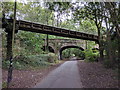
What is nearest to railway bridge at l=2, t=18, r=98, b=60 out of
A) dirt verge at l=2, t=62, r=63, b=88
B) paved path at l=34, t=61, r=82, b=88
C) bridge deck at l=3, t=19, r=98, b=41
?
bridge deck at l=3, t=19, r=98, b=41

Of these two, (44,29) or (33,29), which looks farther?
(44,29)

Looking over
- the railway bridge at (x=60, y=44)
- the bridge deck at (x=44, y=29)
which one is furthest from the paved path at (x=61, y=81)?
the railway bridge at (x=60, y=44)

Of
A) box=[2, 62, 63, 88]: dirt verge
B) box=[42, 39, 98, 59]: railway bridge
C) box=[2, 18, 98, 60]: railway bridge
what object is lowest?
box=[2, 62, 63, 88]: dirt verge

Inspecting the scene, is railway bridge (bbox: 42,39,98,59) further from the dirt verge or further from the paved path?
the paved path

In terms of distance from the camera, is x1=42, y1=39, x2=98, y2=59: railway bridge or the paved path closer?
the paved path

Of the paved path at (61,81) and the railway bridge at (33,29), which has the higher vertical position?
the railway bridge at (33,29)

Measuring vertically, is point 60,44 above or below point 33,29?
below

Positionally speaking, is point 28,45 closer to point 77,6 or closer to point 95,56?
point 77,6

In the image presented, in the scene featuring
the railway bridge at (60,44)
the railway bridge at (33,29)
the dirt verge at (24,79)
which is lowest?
the dirt verge at (24,79)

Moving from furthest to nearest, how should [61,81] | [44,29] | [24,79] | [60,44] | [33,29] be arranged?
1. [60,44]
2. [44,29]
3. [33,29]
4. [24,79]
5. [61,81]

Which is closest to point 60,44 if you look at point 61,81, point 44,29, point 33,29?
point 44,29

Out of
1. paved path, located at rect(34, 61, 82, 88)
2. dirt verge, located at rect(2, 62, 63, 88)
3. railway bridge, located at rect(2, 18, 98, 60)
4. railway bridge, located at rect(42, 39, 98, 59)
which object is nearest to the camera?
paved path, located at rect(34, 61, 82, 88)

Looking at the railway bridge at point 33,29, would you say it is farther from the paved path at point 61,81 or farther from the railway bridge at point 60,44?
the railway bridge at point 60,44

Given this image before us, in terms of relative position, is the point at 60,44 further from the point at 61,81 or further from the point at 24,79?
the point at 61,81
